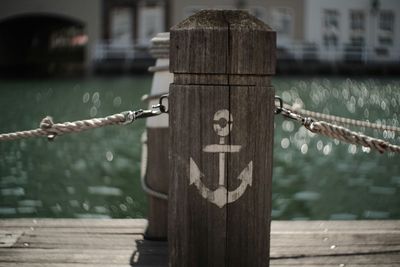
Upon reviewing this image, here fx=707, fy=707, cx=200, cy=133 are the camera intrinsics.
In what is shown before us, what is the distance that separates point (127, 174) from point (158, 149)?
587 centimetres

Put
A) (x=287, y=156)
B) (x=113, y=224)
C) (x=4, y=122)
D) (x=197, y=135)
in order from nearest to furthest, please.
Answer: (x=197, y=135) < (x=113, y=224) < (x=287, y=156) < (x=4, y=122)

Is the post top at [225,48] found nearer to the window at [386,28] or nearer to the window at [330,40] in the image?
the window at [330,40]

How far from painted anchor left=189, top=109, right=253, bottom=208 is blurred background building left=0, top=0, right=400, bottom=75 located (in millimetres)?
31375

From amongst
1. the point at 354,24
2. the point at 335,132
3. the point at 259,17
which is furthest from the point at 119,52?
the point at 335,132

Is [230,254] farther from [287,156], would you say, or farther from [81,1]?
[81,1]

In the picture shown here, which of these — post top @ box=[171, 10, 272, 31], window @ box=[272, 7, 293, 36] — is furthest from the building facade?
post top @ box=[171, 10, 272, 31]

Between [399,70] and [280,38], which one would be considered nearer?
[399,70]

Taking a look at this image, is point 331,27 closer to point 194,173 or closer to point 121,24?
point 121,24

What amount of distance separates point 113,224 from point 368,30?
120 feet

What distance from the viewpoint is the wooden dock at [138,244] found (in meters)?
3.08

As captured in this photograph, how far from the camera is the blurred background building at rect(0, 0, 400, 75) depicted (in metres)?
34.7

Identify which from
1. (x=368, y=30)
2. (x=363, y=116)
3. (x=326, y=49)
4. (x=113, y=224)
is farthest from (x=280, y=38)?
(x=113, y=224)

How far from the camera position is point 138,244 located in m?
3.39

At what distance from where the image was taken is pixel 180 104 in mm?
2346
